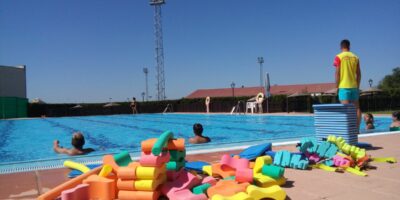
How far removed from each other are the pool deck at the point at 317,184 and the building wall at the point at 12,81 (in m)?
37.6

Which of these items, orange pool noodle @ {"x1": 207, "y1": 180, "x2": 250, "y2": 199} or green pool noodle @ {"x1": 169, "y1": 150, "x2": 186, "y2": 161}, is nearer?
orange pool noodle @ {"x1": 207, "y1": 180, "x2": 250, "y2": 199}

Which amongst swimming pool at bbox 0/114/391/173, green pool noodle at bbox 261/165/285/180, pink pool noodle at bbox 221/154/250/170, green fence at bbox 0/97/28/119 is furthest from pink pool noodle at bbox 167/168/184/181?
green fence at bbox 0/97/28/119

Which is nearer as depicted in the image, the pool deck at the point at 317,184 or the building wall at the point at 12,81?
the pool deck at the point at 317,184

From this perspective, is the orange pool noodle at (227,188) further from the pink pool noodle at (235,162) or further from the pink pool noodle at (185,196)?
the pink pool noodle at (235,162)

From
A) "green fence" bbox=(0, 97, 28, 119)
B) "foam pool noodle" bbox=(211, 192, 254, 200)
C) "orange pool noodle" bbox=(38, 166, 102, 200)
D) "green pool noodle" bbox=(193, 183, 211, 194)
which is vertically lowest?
"green pool noodle" bbox=(193, 183, 211, 194)

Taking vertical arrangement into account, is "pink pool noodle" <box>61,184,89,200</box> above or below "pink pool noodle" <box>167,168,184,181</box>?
below

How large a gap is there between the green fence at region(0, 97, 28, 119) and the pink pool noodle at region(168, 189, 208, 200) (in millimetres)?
32506

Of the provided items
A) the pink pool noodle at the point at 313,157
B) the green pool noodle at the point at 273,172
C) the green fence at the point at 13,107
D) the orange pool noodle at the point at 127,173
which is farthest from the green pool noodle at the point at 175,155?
the green fence at the point at 13,107

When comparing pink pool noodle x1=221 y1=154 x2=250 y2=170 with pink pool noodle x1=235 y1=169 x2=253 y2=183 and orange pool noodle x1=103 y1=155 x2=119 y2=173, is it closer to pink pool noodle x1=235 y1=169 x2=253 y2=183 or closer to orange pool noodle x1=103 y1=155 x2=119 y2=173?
pink pool noodle x1=235 y1=169 x2=253 y2=183

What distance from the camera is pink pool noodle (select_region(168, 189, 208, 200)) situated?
2.68 meters

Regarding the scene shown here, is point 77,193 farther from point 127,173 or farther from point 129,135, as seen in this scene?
point 129,135

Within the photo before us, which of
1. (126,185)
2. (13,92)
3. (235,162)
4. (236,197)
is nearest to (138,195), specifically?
(126,185)

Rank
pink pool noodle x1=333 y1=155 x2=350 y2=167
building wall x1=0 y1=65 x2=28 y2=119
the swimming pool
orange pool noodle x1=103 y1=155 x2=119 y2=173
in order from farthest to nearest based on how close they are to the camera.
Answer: building wall x1=0 y1=65 x2=28 y2=119
the swimming pool
pink pool noodle x1=333 y1=155 x2=350 y2=167
orange pool noodle x1=103 y1=155 x2=119 y2=173

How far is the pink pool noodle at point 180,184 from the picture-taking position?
2.92m
